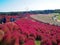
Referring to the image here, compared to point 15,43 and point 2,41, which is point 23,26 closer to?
point 2,41

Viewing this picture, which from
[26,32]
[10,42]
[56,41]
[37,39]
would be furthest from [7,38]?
[37,39]

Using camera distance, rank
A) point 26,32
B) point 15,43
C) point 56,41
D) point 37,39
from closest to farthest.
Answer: point 15,43 → point 56,41 → point 26,32 → point 37,39

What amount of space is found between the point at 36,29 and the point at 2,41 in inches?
449

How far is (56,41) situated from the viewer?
835 inches

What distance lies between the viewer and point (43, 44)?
64.3 ft

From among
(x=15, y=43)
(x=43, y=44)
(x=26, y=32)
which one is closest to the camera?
(x=15, y=43)

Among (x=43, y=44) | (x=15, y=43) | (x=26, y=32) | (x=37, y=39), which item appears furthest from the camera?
(x=37, y=39)

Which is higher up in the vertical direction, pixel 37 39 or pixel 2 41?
pixel 2 41

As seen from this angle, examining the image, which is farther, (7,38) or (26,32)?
(26,32)

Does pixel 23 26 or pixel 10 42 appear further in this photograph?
pixel 23 26

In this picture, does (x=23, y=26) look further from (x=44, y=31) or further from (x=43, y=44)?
(x=43, y=44)

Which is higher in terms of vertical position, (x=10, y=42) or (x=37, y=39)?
(x=10, y=42)

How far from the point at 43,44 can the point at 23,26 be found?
10048mm

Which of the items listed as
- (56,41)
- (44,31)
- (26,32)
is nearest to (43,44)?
(56,41)
